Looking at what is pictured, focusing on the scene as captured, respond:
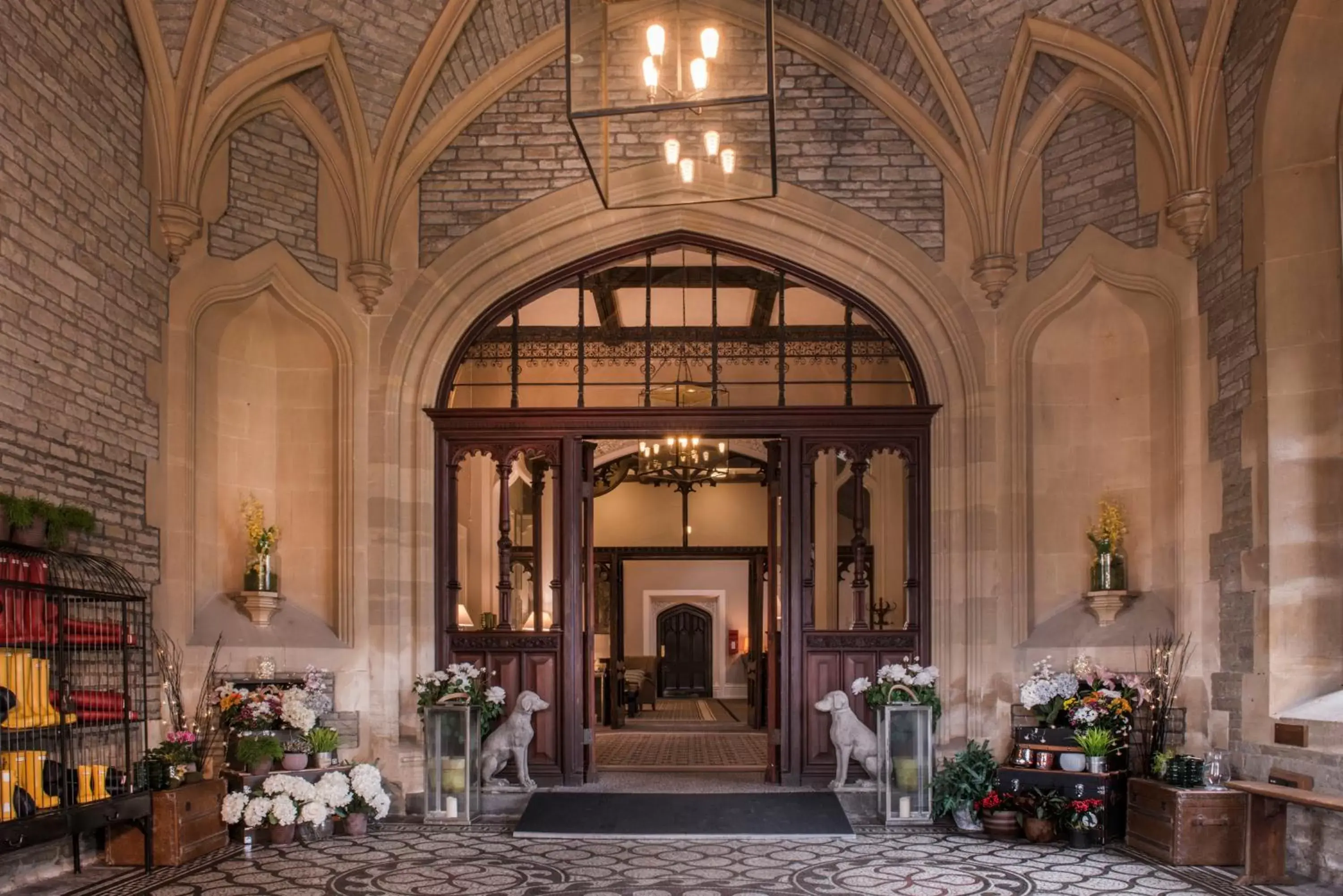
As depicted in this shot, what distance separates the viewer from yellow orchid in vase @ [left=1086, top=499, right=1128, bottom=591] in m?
9.59

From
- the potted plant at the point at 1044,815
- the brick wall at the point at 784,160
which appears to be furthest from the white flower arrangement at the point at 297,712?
the potted plant at the point at 1044,815

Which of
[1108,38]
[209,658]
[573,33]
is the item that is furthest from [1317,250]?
[209,658]

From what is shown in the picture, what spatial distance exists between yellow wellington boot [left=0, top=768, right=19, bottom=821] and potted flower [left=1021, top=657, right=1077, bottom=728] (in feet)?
20.1

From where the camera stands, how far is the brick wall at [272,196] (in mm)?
9938

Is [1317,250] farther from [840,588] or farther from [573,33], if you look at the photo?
[840,588]

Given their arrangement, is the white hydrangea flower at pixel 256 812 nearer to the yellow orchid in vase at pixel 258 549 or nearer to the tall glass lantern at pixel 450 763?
the tall glass lantern at pixel 450 763

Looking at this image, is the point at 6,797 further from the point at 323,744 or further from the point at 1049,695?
the point at 1049,695

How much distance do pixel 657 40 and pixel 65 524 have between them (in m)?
4.14

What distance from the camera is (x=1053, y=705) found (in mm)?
9102

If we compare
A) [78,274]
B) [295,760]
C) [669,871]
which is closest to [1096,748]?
[669,871]

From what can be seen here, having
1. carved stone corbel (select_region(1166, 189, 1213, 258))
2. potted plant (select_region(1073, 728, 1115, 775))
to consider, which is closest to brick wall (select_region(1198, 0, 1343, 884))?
carved stone corbel (select_region(1166, 189, 1213, 258))

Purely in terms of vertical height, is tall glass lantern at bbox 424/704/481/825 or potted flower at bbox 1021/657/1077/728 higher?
potted flower at bbox 1021/657/1077/728

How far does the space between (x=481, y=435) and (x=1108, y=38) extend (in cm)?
537

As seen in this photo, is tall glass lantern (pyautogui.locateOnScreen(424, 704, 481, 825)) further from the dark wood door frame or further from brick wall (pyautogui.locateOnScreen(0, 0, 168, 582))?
brick wall (pyautogui.locateOnScreen(0, 0, 168, 582))
